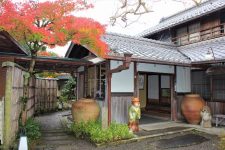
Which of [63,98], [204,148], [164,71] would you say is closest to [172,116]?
[164,71]

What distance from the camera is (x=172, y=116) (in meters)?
11.8

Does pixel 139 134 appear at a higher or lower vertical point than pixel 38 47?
lower

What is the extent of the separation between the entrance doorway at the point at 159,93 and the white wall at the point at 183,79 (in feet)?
4.57

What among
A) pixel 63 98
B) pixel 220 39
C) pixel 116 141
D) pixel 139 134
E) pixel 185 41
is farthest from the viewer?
pixel 63 98

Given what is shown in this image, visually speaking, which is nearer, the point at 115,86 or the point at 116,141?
the point at 116,141

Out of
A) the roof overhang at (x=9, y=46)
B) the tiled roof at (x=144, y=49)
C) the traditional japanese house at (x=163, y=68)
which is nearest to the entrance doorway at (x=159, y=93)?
the traditional japanese house at (x=163, y=68)

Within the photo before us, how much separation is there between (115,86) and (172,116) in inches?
161

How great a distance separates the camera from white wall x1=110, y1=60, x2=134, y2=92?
379 inches

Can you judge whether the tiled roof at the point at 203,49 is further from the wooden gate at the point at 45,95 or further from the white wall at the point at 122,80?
the wooden gate at the point at 45,95

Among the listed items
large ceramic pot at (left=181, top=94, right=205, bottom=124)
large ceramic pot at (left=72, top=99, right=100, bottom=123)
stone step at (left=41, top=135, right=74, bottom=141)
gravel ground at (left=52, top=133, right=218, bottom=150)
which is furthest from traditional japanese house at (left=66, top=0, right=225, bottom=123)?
stone step at (left=41, top=135, right=74, bottom=141)

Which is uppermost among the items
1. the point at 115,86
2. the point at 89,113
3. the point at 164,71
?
the point at 164,71

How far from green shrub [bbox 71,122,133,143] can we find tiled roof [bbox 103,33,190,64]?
285 centimetres

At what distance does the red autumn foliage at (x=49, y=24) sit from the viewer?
262 inches

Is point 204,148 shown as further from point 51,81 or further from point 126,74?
point 51,81
